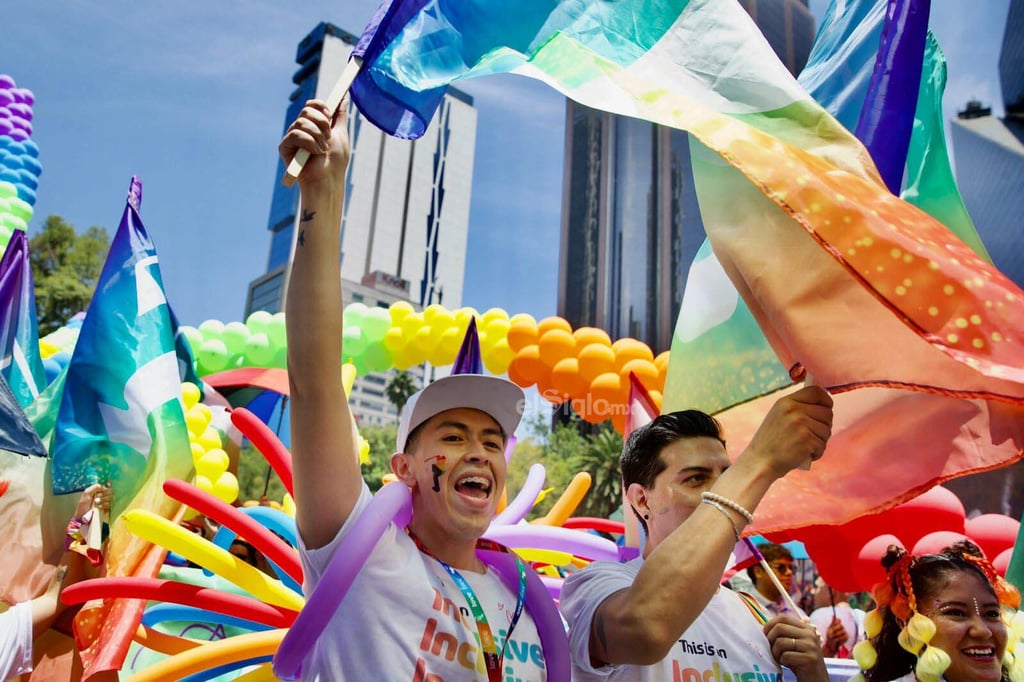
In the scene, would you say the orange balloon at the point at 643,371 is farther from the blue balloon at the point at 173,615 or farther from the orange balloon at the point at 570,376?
the blue balloon at the point at 173,615

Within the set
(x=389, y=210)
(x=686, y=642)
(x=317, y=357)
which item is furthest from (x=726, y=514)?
(x=389, y=210)

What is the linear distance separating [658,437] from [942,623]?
3.59 feet

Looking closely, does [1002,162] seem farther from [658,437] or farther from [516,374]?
[658,437]

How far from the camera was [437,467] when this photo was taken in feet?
5.71

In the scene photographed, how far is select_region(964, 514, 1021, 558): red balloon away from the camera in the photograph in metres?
4.96

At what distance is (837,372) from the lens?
1.54m

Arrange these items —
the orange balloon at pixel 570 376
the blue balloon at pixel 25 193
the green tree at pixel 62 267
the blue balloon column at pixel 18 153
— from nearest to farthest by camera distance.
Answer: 1. the orange balloon at pixel 570 376
2. the blue balloon column at pixel 18 153
3. the blue balloon at pixel 25 193
4. the green tree at pixel 62 267

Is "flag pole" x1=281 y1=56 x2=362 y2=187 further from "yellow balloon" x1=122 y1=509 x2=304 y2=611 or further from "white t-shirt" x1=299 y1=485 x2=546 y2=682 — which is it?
"yellow balloon" x1=122 y1=509 x2=304 y2=611

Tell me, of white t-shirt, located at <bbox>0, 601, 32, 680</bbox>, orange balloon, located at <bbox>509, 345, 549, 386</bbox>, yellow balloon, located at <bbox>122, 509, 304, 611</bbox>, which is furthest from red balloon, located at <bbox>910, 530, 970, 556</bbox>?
white t-shirt, located at <bbox>0, 601, 32, 680</bbox>

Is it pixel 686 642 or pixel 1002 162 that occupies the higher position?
pixel 1002 162

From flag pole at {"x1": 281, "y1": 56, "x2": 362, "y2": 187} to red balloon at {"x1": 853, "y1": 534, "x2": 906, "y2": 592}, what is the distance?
4382 mm

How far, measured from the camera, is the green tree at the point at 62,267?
2030cm

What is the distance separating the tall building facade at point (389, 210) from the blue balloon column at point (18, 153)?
237 ft

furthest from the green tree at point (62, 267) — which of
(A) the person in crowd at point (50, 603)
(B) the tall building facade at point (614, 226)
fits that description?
(B) the tall building facade at point (614, 226)
